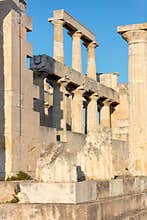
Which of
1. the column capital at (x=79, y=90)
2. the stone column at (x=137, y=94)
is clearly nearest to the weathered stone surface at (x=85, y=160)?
the stone column at (x=137, y=94)

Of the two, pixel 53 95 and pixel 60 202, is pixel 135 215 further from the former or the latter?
pixel 53 95

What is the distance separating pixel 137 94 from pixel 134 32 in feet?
7.32

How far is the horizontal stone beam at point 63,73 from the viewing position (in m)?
27.5

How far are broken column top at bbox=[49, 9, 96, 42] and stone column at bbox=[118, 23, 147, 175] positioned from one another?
39.8ft

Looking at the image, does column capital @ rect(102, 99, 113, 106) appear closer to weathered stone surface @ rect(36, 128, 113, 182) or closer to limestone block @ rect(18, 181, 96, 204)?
weathered stone surface @ rect(36, 128, 113, 182)

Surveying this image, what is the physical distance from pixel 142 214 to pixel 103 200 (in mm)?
1881

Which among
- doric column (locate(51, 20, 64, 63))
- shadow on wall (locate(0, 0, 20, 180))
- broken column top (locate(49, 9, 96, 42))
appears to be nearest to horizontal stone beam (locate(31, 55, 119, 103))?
doric column (locate(51, 20, 64, 63))

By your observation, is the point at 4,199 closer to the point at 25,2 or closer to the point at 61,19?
the point at 25,2

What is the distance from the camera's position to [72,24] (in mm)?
31391

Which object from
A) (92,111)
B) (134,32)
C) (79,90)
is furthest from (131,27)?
(92,111)

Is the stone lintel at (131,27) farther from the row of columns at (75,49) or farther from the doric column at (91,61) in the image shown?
the doric column at (91,61)

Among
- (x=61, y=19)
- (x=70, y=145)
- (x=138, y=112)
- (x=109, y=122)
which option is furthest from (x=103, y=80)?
(x=138, y=112)

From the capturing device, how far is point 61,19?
98.8ft

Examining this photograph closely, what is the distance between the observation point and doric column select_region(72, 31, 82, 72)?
32750 millimetres
